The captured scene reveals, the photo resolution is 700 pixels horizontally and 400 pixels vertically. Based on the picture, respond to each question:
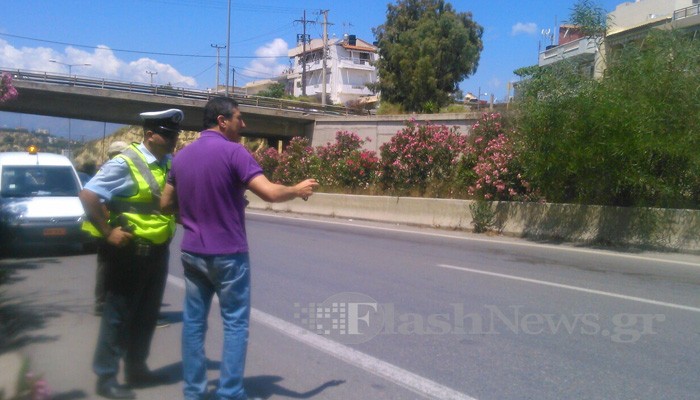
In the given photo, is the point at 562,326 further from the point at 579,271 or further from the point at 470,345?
the point at 579,271

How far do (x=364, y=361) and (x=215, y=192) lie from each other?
2384 millimetres

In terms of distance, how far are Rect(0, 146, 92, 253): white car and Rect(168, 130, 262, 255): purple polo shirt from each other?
8582mm

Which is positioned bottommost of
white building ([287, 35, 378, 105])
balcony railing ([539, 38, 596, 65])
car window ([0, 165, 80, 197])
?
car window ([0, 165, 80, 197])

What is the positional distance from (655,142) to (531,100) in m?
2.88

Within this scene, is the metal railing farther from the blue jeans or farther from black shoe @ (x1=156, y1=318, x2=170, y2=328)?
the blue jeans

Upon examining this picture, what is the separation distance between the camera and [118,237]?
4.76m

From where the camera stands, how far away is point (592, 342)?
21.3 ft

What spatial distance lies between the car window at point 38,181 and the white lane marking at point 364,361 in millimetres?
7005

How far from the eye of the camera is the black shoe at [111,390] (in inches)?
194

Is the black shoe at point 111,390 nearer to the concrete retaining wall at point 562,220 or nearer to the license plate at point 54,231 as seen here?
the license plate at point 54,231

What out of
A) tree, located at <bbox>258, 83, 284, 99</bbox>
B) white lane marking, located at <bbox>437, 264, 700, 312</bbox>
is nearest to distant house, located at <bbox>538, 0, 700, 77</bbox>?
white lane marking, located at <bbox>437, 264, 700, 312</bbox>

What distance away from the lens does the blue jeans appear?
4.23m

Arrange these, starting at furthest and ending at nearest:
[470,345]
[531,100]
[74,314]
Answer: [531,100] < [74,314] < [470,345]

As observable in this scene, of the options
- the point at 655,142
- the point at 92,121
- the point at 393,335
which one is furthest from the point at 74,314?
the point at 92,121
